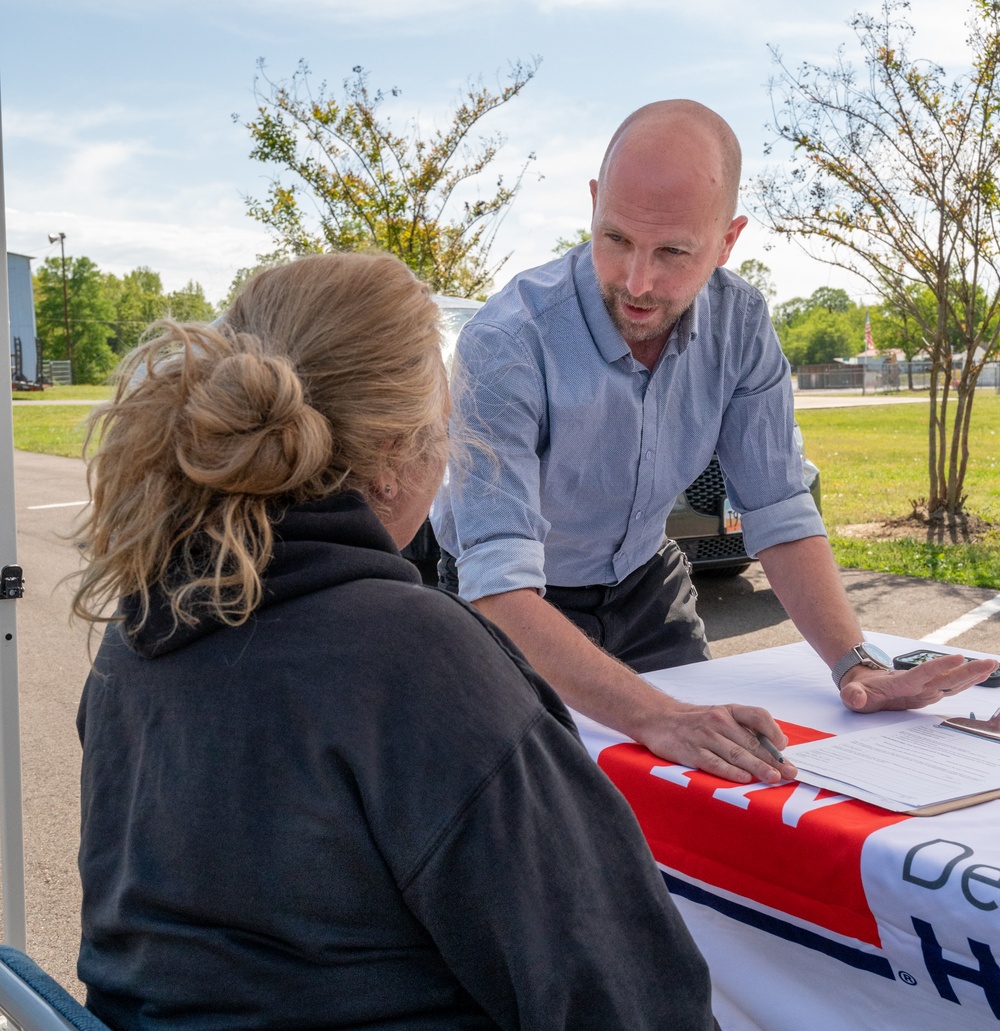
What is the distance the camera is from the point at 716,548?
626 cm

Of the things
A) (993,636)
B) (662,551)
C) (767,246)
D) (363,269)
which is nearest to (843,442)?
(767,246)

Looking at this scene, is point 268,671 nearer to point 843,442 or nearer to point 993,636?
point 993,636

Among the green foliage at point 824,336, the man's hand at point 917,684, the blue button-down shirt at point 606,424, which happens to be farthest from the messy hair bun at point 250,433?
the green foliage at point 824,336

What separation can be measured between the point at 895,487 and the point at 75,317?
55.9 m

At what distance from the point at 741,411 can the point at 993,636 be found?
398 cm

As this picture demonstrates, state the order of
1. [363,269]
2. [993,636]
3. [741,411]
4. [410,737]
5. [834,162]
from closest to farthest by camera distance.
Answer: [410,737] < [363,269] < [741,411] < [993,636] < [834,162]

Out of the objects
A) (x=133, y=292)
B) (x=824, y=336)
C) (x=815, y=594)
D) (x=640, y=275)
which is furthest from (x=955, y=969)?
(x=824, y=336)

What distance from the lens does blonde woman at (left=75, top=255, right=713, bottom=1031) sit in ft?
2.92

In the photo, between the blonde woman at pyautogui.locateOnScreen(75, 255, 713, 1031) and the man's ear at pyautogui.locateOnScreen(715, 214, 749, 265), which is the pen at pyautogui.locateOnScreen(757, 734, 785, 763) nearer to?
the blonde woman at pyautogui.locateOnScreen(75, 255, 713, 1031)

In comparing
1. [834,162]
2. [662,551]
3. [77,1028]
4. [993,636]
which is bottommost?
[993,636]

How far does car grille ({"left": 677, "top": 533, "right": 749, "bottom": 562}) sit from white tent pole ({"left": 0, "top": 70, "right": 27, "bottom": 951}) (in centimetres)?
435

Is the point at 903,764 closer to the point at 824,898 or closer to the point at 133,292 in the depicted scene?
the point at 824,898

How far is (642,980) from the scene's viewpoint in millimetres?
983

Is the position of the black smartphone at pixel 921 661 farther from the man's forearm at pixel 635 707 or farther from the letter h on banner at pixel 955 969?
the letter h on banner at pixel 955 969
